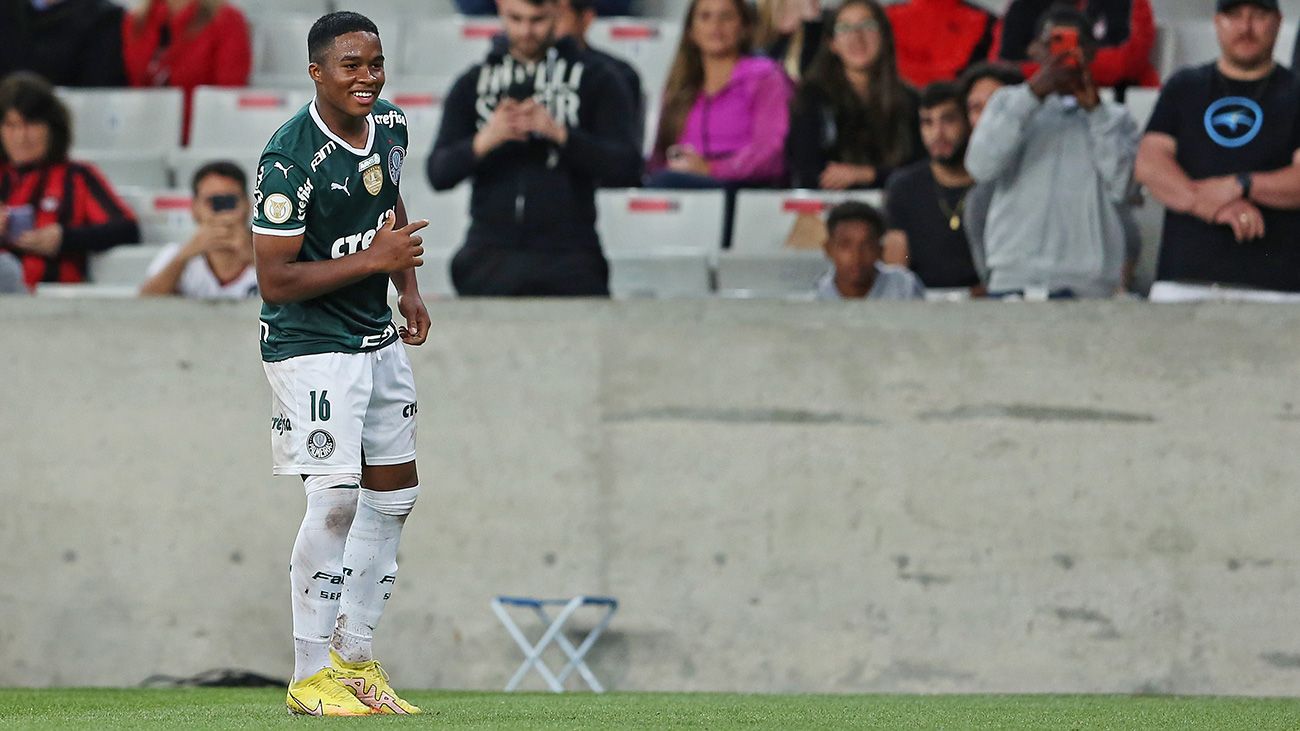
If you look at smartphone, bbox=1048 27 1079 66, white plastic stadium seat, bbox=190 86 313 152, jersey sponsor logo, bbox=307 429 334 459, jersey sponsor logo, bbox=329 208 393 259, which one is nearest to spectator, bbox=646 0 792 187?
smartphone, bbox=1048 27 1079 66

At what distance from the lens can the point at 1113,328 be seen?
7.36 m

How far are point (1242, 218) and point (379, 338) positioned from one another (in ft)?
12.3

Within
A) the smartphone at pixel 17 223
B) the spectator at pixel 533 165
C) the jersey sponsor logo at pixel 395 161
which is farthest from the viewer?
the smartphone at pixel 17 223

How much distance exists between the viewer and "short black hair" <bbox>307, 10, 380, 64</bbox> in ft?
16.4

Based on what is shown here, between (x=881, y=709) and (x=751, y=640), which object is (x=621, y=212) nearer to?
(x=751, y=640)

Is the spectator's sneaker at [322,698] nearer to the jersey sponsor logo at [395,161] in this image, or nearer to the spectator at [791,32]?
the jersey sponsor logo at [395,161]

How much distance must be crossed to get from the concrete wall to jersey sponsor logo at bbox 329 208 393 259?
236cm

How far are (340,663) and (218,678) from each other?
7.99 ft

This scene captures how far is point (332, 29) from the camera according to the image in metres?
5.02

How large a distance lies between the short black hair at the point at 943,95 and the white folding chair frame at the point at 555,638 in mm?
2745

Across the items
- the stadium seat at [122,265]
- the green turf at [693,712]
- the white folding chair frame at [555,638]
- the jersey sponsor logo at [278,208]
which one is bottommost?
the white folding chair frame at [555,638]

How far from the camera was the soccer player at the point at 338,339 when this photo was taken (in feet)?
16.4

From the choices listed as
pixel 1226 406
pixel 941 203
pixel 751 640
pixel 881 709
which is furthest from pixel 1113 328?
pixel 881 709

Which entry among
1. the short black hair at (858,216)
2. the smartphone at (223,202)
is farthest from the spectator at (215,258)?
the short black hair at (858,216)
